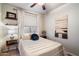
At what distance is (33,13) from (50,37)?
52cm

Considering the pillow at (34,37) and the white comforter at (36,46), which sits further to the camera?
the pillow at (34,37)

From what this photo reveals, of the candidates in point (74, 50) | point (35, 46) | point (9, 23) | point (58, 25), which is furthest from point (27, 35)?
point (74, 50)

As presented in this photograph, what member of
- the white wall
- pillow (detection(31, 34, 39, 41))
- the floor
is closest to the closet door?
pillow (detection(31, 34, 39, 41))

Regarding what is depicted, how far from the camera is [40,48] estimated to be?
1179 millimetres

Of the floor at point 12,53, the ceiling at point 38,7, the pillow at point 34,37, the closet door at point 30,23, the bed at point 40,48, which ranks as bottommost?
the floor at point 12,53

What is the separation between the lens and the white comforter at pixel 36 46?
1.12 meters

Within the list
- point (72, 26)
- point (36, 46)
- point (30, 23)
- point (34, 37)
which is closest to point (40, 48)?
point (36, 46)

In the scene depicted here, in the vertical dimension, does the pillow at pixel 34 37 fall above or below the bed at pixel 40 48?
above

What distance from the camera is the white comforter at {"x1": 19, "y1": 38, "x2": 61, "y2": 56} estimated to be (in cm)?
112

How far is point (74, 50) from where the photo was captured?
4.09 feet

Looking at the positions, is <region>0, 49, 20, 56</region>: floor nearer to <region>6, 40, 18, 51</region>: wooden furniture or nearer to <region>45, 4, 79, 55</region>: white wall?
<region>6, 40, 18, 51</region>: wooden furniture

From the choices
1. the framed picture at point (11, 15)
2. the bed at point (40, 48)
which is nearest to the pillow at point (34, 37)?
the bed at point (40, 48)

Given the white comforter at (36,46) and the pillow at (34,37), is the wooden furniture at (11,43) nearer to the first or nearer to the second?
the white comforter at (36,46)

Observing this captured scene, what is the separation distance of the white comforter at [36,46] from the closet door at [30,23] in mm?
190
